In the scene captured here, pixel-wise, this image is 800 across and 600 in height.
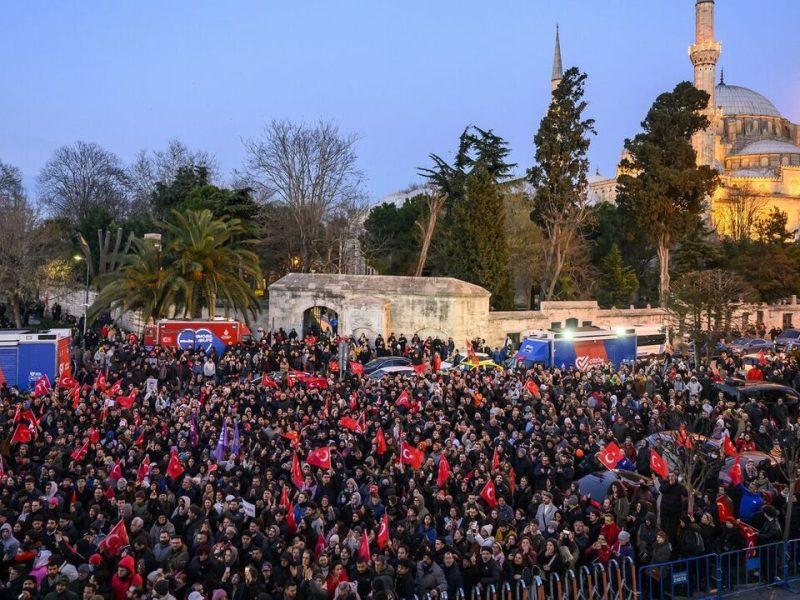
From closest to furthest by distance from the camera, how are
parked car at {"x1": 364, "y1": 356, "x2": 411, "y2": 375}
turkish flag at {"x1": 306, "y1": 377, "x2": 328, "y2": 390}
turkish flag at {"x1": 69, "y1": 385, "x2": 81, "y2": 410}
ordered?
turkish flag at {"x1": 69, "y1": 385, "x2": 81, "y2": 410} < turkish flag at {"x1": 306, "y1": 377, "x2": 328, "y2": 390} < parked car at {"x1": 364, "y1": 356, "x2": 411, "y2": 375}

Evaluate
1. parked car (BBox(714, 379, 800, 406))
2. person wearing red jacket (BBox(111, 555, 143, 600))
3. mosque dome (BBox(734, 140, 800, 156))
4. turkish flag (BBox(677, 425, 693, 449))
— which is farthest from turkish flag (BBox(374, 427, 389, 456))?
mosque dome (BBox(734, 140, 800, 156))

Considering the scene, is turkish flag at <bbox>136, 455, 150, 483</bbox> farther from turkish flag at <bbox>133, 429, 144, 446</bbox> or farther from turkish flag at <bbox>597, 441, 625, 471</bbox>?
turkish flag at <bbox>597, 441, 625, 471</bbox>

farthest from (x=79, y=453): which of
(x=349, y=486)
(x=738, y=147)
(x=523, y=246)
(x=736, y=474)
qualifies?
(x=738, y=147)

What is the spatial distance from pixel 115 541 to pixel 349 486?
3.19 meters

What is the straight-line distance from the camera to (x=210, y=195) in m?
39.2

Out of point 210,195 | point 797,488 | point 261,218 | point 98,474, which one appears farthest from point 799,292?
point 98,474

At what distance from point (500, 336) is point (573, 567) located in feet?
71.3

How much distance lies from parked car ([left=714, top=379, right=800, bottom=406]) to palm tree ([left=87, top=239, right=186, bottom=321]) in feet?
58.2

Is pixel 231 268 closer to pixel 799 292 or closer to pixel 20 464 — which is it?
pixel 20 464

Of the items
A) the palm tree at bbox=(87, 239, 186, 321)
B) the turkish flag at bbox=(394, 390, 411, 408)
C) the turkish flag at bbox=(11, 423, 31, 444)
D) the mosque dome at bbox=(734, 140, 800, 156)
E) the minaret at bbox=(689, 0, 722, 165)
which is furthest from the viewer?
the mosque dome at bbox=(734, 140, 800, 156)

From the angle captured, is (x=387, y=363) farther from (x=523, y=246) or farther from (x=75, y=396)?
(x=523, y=246)

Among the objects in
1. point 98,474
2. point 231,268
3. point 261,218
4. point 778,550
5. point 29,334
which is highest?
point 261,218

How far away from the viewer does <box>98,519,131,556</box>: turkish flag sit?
8.70 metres

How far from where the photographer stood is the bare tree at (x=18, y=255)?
113 ft
